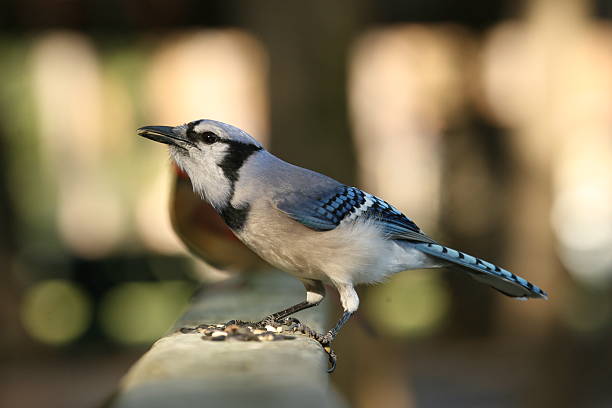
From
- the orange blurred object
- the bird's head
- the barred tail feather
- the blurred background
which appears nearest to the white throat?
the bird's head

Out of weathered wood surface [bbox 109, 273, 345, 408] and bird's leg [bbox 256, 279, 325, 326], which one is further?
bird's leg [bbox 256, 279, 325, 326]

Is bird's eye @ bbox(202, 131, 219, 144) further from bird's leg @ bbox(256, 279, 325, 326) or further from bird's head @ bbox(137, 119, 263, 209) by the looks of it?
bird's leg @ bbox(256, 279, 325, 326)

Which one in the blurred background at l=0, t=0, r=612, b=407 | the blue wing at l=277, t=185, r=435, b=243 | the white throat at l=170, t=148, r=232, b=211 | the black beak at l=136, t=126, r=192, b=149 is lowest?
the blurred background at l=0, t=0, r=612, b=407

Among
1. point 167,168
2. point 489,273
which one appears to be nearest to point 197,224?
point 489,273

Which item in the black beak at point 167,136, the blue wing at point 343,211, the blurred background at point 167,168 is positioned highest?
the black beak at point 167,136

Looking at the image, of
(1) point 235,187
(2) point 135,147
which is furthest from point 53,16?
(1) point 235,187

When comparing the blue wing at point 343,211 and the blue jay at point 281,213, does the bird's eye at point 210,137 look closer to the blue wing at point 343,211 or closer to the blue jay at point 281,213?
the blue jay at point 281,213

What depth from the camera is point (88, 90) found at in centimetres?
691

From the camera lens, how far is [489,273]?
284 cm

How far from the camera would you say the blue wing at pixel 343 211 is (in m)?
2.67

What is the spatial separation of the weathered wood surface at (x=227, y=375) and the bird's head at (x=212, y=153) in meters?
0.43

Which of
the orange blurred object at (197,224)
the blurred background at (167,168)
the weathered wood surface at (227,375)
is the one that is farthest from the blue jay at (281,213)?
the blurred background at (167,168)

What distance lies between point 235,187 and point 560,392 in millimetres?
3521

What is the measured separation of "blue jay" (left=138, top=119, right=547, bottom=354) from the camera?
2.63 meters
